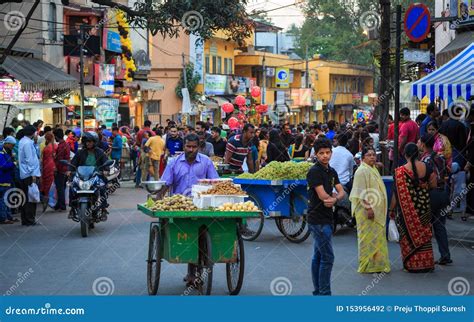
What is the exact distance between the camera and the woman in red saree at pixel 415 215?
12.5m

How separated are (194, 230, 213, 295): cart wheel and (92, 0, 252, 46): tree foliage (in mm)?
8704

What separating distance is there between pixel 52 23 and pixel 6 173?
17876 mm

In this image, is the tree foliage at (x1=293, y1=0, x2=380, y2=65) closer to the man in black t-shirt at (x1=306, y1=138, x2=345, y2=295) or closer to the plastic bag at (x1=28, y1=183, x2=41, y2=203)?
the plastic bag at (x1=28, y1=183, x2=41, y2=203)

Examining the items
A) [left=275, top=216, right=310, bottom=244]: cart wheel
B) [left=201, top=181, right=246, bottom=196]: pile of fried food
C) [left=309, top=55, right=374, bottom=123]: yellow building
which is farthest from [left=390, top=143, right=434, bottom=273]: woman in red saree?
[left=309, top=55, right=374, bottom=123]: yellow building

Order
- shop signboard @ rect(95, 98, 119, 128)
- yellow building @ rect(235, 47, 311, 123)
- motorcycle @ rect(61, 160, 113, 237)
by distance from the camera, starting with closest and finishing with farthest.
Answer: motorcycle @ rect(61, 160, 113, 237) → shop signboard @ rect(95, 98, 119, 128) → yellow building @ rect(235, 47, 311, 123)

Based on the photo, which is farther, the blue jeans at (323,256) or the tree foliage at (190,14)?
the tree foliage at (190,14)

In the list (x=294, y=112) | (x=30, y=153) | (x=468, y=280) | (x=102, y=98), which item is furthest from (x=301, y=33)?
(x=468, y=280)

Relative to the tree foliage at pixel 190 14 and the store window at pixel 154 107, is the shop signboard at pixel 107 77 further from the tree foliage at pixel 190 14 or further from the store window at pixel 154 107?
the tree foliage at pixel 190 14

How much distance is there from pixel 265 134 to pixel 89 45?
12.8 metres

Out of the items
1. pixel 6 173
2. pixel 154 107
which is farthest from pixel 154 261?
pixel 154 107

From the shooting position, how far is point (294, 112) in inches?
3056

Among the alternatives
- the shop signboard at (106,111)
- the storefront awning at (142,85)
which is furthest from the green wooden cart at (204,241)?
the storefront awning at (142,85)

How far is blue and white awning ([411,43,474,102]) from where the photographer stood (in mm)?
15969

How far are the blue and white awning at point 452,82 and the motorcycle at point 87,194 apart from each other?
598 centimetres
